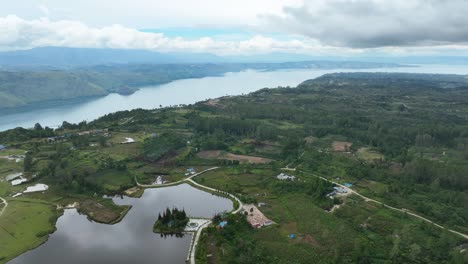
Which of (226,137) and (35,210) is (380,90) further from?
(35,210)

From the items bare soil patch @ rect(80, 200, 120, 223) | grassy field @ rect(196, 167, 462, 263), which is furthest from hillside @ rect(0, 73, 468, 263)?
bare soil patch @ rect(80, 200, 120, 223)

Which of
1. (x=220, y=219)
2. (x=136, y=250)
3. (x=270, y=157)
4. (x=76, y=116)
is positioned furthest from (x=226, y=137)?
(x=76, y=116)

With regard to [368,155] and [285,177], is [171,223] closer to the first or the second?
[285,177]

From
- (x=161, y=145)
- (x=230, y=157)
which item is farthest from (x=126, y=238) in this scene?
(x=161, y=145)

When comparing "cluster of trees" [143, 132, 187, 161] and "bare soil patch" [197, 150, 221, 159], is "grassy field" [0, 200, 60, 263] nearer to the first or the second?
"cluster of trees" [143, 132, 187, 161]

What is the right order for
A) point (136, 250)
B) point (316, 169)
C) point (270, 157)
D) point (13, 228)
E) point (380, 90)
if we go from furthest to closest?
point (380, 90), point (270, 157), point (316, 169), point (13, 228), point (136, 250)

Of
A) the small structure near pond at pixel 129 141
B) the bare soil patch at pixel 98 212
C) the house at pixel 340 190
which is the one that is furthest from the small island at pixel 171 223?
the small structure near pond at pixel 129 141
